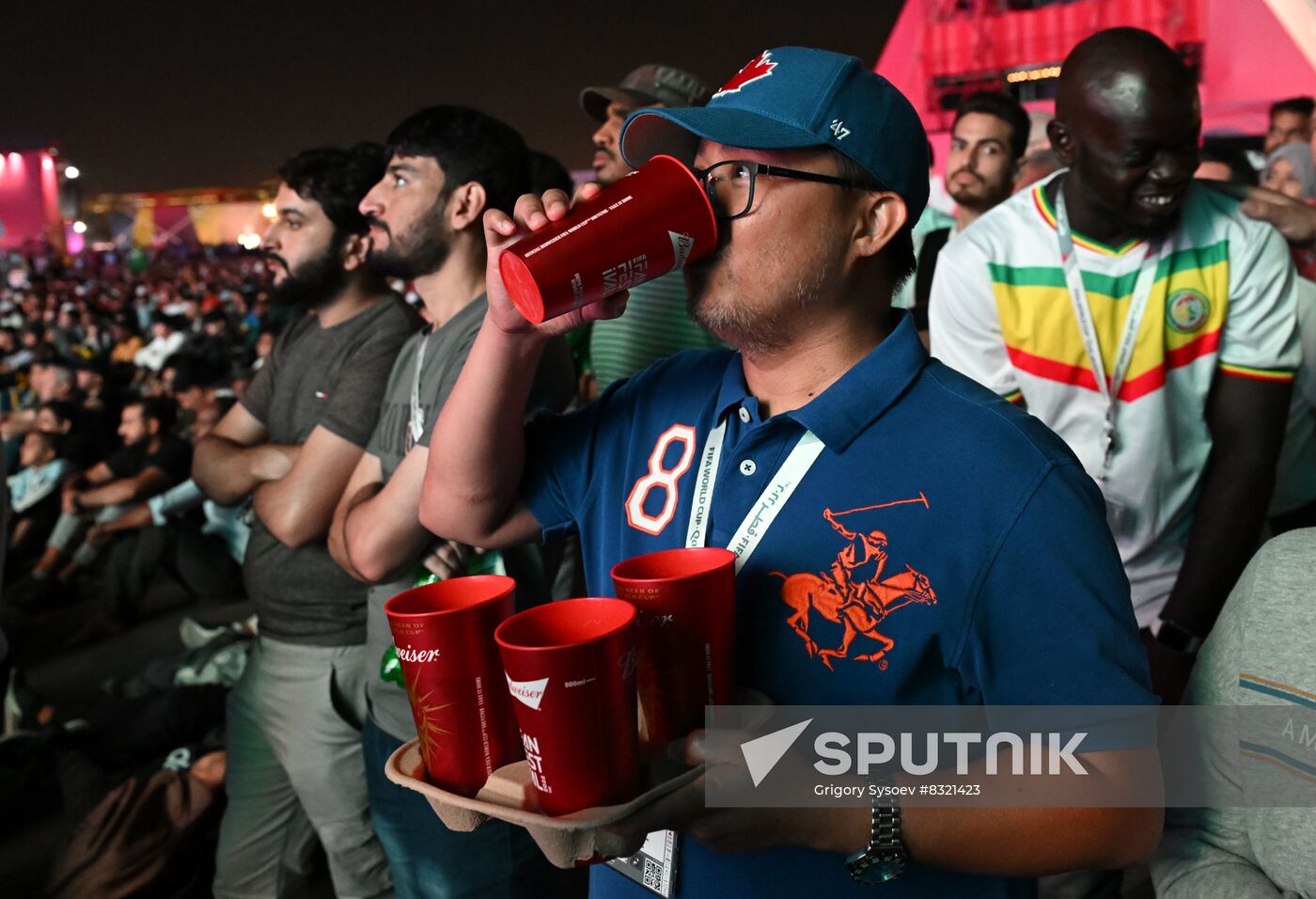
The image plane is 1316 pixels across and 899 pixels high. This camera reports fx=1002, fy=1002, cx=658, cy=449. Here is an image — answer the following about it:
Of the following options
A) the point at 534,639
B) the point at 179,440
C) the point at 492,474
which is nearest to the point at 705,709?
the point at 534,639

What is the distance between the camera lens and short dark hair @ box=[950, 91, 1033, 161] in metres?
3.85

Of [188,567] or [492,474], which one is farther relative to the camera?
[188,567]

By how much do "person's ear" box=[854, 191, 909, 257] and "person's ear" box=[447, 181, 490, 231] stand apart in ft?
3.90

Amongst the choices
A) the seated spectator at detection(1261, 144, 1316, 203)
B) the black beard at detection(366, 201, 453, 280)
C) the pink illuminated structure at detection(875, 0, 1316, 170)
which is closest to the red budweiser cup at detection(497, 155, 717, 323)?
the black beard at detection(366, 201, 453, 280)

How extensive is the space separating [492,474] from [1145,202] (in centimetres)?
154

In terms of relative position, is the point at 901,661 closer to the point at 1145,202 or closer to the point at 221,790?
the point at 1145,202

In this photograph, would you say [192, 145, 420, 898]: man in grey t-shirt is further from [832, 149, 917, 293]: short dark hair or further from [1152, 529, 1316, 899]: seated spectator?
[1152, 529, 1316, 899]: seated spectator

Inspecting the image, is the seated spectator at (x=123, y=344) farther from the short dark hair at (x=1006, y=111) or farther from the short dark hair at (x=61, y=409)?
the short dark hair at (x=1006, y=111)

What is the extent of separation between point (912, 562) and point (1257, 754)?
0.65 metres

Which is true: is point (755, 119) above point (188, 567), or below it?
above

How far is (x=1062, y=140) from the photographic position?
2.35 meters

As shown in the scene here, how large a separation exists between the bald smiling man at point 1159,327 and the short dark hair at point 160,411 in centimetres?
607

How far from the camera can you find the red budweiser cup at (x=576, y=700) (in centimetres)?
89

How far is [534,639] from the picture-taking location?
96 cm
